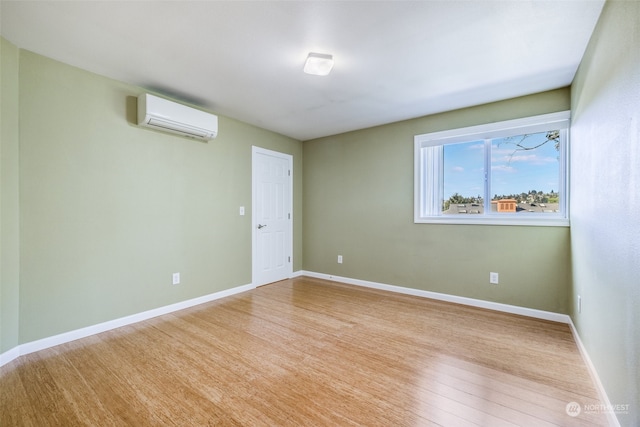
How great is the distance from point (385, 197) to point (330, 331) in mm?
2161

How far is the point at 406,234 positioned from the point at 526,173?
61.1 inches

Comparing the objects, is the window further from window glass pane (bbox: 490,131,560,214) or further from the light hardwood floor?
the light hardwood floor

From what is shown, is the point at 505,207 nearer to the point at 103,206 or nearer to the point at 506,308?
the point at 506,308

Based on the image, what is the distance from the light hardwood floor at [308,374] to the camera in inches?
60.7

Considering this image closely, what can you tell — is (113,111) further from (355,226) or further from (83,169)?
(355,226)

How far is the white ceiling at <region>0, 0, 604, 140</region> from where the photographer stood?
1726 mm

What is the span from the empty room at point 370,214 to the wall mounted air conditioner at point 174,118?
2 cm

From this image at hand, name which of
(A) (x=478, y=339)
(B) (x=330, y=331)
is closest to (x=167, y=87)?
(B) (x=330, y=331)

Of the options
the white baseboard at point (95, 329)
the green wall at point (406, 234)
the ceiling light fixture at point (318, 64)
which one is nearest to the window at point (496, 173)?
the green wall at point (406, 234)

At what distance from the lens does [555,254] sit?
2842mm

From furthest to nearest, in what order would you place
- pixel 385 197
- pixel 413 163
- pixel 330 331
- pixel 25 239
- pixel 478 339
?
pixel 385 197
pixel 413 163
pixel 330 331
pixel 478 339
pixel 25 239

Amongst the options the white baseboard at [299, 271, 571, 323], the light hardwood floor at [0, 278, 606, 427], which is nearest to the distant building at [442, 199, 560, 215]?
the white baseboard at [299, 271, 571, 323]

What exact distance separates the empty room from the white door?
0.27ft

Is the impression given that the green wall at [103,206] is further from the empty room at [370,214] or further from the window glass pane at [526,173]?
the window glass pane at [526,173]
